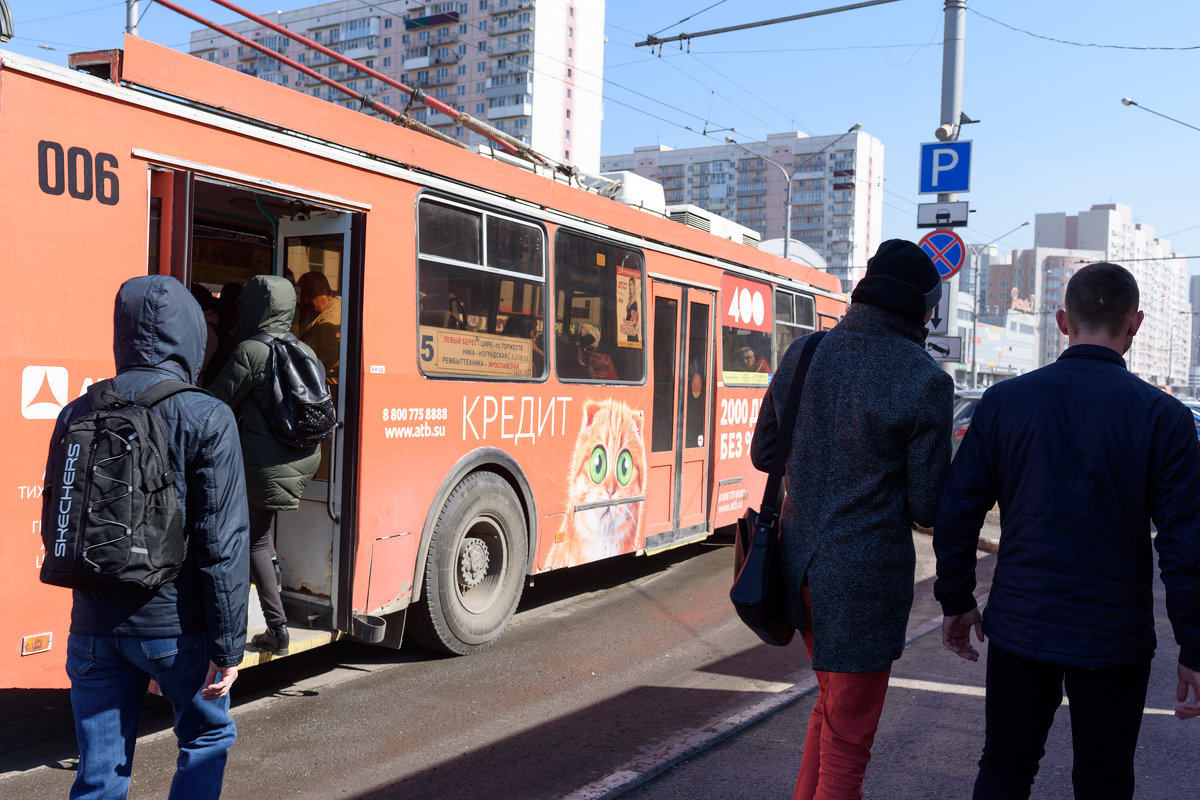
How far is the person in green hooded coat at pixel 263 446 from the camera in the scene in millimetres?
4812

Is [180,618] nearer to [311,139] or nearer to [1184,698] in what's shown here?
[1184,698]

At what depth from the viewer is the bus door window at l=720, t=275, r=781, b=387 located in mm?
9477

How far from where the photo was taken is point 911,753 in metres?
4.40

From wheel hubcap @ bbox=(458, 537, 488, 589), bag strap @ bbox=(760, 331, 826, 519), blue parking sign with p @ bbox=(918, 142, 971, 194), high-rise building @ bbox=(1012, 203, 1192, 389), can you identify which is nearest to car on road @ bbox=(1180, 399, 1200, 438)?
bag strap @ bbox=(760, 331, 826, 519)

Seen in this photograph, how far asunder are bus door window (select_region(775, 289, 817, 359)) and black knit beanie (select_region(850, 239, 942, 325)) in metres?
7.49

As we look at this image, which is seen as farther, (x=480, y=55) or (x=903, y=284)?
(x=480, y=55)

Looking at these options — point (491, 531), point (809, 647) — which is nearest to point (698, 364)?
point (491, 531)

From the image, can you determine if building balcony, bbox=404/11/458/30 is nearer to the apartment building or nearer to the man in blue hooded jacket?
the apartment building

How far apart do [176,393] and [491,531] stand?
3.74 metres

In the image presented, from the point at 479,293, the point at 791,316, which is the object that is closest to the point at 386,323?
the point at 479,293

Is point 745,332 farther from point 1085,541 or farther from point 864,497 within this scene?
point 1085,541

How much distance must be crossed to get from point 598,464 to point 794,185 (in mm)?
99417

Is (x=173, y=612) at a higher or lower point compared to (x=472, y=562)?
higher

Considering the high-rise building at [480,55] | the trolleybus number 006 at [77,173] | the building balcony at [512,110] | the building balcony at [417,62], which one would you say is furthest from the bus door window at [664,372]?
the building balcony at [417,62]
